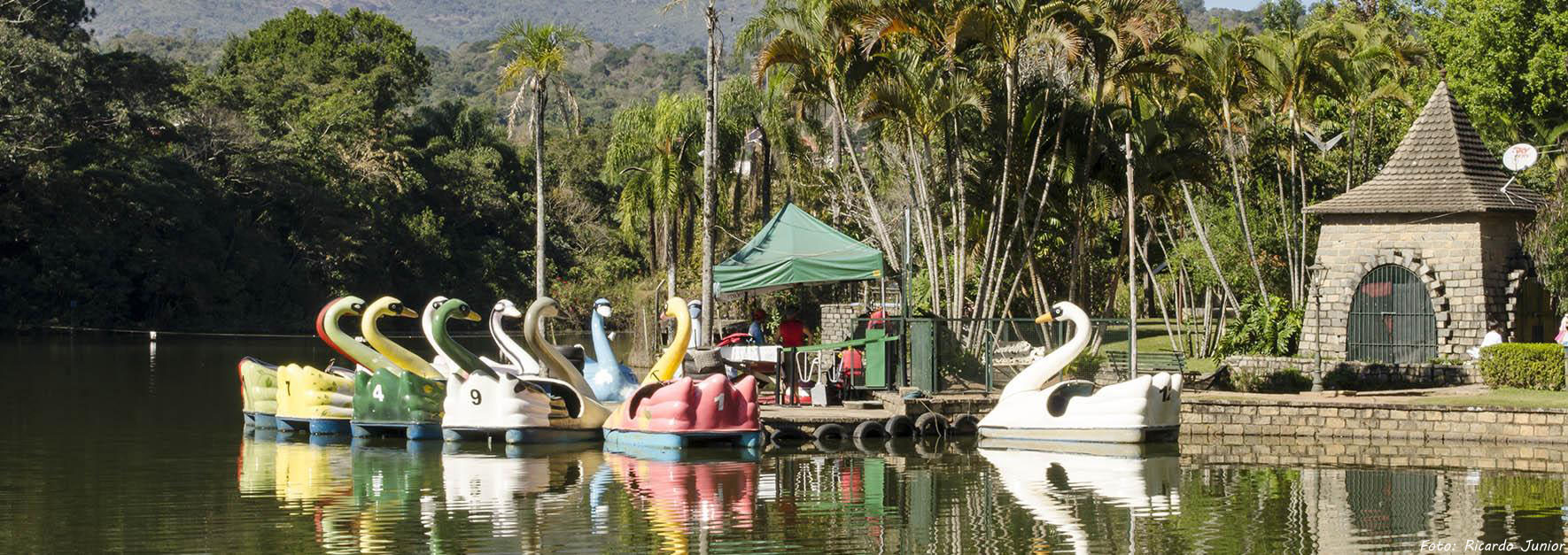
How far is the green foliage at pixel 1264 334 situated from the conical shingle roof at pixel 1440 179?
9.06 ft

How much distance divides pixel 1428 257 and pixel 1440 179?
1502 mm

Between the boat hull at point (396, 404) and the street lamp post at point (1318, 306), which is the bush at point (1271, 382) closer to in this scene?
the street lamp post at point (1318, 306)

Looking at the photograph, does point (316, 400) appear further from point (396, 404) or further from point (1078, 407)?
point (1078, 407)

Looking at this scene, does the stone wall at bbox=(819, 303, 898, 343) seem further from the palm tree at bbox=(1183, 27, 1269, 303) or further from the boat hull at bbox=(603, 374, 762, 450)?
the boat hull at bbox=(603, 374, 762, 450)

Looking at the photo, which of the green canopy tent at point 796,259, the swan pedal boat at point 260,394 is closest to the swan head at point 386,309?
the swan pedal boat at point 260,394

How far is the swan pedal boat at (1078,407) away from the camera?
2364cm

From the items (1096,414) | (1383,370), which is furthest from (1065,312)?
(1383,370)

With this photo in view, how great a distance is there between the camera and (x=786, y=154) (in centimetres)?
4775

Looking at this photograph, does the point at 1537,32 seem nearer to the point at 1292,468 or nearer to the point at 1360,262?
the point at 1360,262

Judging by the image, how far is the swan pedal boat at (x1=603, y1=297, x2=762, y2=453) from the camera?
22.7 meters

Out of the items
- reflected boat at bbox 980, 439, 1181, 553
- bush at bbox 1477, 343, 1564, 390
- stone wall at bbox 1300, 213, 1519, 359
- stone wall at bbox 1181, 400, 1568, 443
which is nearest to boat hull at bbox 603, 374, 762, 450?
reflected boat at bbox 980, 439, 1181, 553

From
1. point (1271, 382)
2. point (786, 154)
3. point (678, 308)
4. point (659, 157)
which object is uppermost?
point (786, 154)

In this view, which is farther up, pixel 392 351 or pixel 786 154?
pixel 786 154

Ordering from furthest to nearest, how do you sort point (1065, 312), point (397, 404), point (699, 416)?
point (397, 404), point (1065, 312), point (699, 416)
